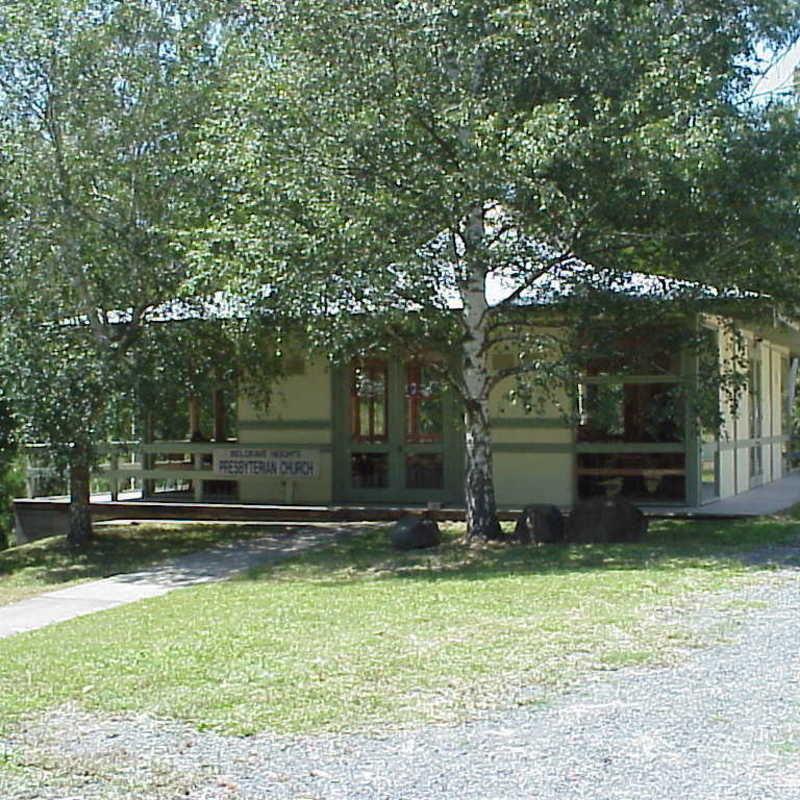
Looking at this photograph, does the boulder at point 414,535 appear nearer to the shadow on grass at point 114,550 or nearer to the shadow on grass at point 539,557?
the shadow on grass at point 539,557

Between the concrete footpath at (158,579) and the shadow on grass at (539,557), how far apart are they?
1.94 feet

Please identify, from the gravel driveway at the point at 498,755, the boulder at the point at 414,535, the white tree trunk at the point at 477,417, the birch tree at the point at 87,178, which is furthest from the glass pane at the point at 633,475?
the gravel driveway at the point at 498,755

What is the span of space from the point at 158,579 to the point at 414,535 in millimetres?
3060

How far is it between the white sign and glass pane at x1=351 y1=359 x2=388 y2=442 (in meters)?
0.83

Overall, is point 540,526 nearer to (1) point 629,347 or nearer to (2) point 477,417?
(2) point 477,417

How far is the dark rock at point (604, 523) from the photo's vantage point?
13.4 meters

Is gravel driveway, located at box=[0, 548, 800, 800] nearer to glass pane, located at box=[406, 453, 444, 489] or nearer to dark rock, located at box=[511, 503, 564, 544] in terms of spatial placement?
dark rock, located at box=[511, 503, 564, 544]

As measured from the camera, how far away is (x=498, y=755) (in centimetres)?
526

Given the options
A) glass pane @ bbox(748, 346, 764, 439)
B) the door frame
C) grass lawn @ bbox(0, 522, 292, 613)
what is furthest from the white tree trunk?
glass pane @ bbox(748, 346, 764, 439)

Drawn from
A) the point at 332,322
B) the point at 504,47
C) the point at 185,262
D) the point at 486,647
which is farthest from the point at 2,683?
the point at 504,47

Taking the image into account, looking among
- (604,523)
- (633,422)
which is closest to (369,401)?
(633,422)

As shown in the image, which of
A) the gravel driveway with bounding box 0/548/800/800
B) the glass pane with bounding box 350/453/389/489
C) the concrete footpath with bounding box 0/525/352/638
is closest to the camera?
the gravel driveway with bounding box 0/548/800/800

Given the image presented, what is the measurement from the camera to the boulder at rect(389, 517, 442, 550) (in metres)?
13.7

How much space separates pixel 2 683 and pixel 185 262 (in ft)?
22.5
